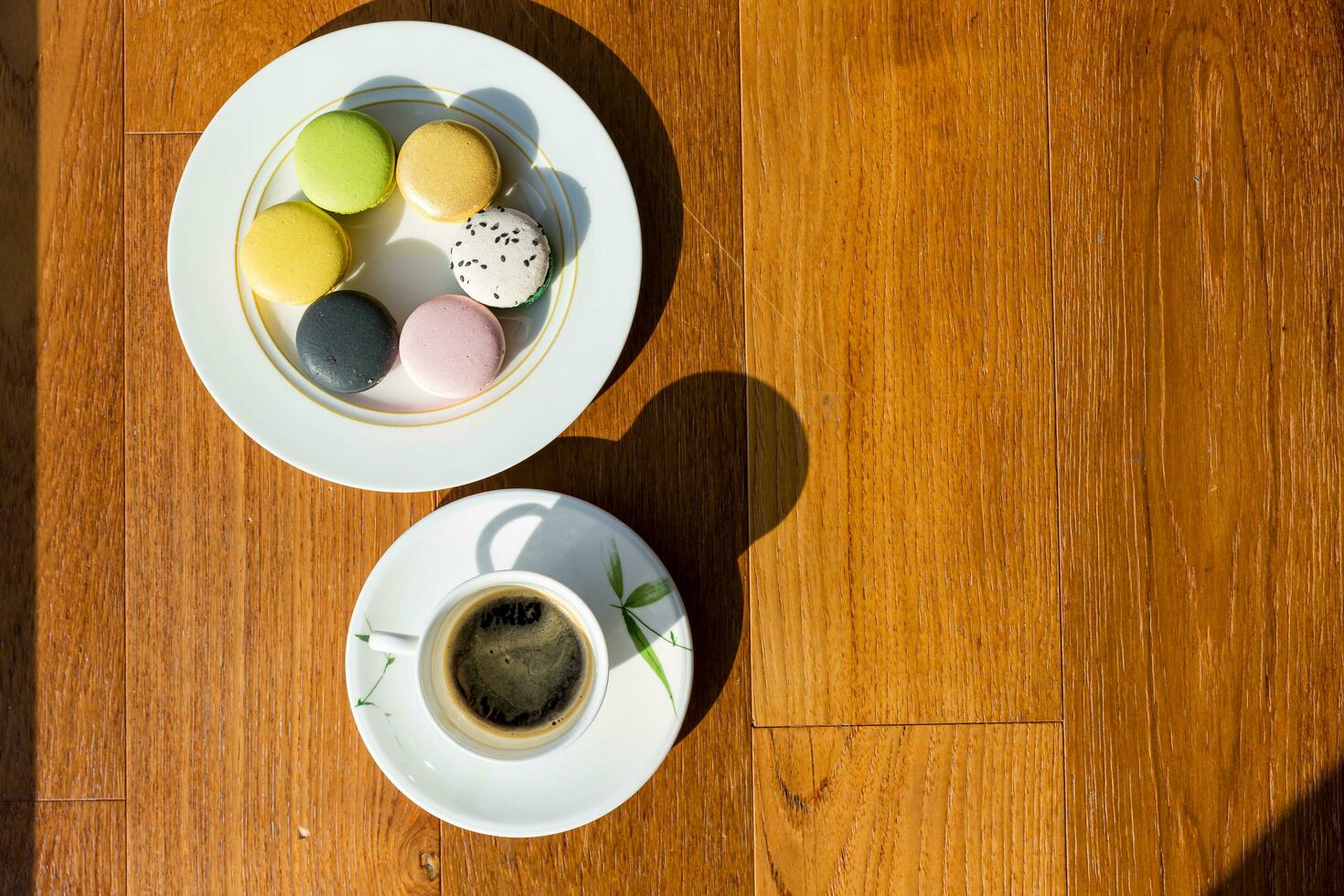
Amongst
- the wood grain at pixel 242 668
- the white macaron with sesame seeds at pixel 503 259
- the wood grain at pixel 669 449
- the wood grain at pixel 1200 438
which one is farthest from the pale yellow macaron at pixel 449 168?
the wood grain at pixel 1200 438

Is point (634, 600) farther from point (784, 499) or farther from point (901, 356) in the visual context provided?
point (901, 356)

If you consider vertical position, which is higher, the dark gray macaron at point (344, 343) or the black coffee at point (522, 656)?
the dark gray macaron at point (344, 343)

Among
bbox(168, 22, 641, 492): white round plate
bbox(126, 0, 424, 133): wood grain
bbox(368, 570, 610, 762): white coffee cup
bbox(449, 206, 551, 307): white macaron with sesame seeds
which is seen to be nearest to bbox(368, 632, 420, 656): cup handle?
bbox(368, 570, 610, 762): white coffee cup

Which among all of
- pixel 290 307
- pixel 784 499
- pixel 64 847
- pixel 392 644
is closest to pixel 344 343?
pixel 290 307

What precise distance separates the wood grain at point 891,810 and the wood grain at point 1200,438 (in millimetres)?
64

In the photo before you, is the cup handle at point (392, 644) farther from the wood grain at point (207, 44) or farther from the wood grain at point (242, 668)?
the wood grain at point (207, 44)

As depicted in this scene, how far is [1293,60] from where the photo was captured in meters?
0.79

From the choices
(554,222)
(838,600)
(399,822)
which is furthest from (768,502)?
(399,822)

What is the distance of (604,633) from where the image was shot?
0.68 meters

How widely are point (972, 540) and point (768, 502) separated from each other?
0.17 meters

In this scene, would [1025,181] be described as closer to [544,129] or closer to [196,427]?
[544,129]

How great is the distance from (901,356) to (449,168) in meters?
0.39

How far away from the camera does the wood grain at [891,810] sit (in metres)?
0.75

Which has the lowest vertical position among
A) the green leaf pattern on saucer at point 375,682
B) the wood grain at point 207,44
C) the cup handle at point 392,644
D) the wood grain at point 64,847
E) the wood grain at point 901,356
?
the wood grain at point 64,847
